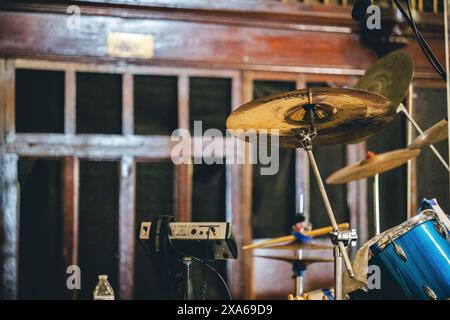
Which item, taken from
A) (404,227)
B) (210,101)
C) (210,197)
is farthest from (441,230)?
(210,101)

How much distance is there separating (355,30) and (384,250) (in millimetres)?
2494

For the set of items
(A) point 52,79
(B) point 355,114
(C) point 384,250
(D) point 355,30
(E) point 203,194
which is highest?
(D) point 355,30

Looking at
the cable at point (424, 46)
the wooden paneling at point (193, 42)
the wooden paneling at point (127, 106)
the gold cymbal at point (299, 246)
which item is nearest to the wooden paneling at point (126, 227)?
the wooden paneling at point (127, 106)

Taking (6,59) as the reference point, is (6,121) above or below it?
below

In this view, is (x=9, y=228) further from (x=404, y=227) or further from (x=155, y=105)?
(x=404, y=227)

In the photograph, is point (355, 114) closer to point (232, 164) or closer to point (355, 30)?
point (232, 164)

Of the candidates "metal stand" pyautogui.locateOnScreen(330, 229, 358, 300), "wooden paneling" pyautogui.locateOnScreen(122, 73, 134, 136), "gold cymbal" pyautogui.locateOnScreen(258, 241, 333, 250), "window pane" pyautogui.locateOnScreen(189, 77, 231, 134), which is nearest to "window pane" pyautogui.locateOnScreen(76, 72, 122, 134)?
"wooden paneling" pyautogui.locateOnScreen(122, 73, 134, 136)

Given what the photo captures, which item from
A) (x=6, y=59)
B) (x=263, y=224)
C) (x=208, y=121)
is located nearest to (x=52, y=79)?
(x=6, y=59)

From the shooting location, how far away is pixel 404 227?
2.97 meters

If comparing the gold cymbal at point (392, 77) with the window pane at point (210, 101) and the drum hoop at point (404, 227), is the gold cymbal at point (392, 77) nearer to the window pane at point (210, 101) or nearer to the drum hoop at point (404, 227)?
the drum hoop at point (404, 227)

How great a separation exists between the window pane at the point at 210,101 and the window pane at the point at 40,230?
3.71 ft

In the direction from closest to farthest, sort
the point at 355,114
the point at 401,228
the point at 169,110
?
the point at 401,228
the point at 355,114
the point at 169,110

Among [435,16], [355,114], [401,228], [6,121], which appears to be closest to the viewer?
[401,228]

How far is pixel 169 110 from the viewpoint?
4.72 m
